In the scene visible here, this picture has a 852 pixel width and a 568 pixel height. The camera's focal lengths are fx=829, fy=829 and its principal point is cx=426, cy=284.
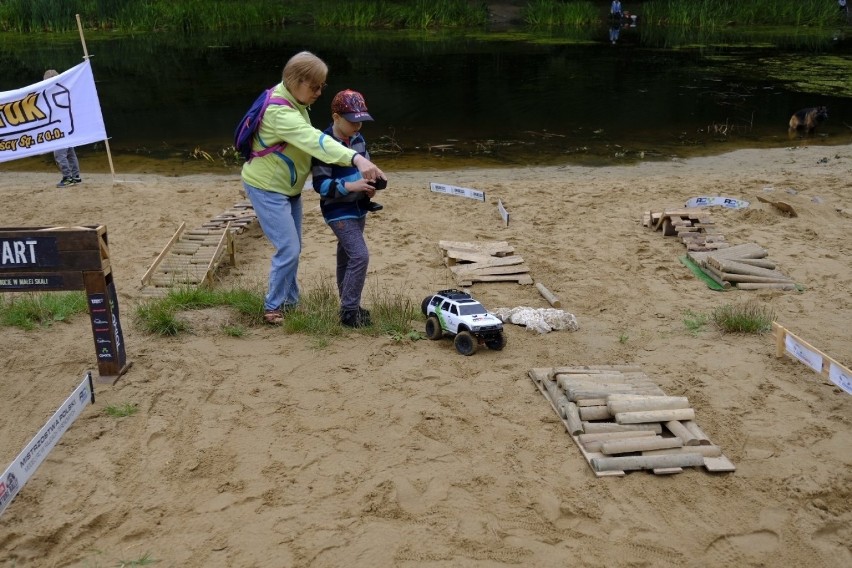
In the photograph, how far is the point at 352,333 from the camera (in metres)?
6.48

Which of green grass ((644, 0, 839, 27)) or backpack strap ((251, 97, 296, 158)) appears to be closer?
backpack strap ((251, 97, 296, 158))

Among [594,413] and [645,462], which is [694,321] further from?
[645,462]

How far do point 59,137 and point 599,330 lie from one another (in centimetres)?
796

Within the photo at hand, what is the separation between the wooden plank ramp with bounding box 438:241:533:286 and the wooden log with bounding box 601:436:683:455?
380 centimetres

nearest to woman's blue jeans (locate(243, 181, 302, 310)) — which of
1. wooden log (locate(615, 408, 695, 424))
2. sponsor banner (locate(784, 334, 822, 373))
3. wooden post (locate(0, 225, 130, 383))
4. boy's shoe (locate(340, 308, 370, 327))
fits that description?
boy's shoe (locate(340, 308, 370, 327))

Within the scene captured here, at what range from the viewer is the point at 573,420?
510cm

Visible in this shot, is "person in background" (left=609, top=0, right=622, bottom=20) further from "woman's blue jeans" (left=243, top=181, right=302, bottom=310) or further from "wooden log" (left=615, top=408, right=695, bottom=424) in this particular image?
"wooden log" (left=615, top=408, right=695, bottom=424)

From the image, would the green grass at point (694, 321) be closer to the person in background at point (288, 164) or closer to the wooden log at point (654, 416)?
the wooden log at point (654, 416)

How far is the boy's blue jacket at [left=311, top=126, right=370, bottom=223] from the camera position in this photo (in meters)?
6.13

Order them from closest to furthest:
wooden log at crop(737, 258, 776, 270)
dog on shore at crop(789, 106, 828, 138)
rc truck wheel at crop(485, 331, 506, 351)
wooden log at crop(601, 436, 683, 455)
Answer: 1. wooden log at crop(601, 436, 683, 455)
2. rc truck wheel at crop(485, 331, 506, 351)
3. wooden log at crop(737, 258, 776, 270)
4. dog on shore at crop(789, 106, 828, 138)

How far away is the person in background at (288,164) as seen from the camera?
5891mm

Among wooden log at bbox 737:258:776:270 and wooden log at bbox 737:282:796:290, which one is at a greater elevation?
wooden log at bbox 737:258:776:270

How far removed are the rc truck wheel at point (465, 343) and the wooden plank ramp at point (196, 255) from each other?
2978mm

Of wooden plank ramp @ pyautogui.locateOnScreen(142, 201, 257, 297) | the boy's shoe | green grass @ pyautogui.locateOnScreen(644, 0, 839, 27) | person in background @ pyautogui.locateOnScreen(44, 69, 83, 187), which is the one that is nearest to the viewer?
the boy's shoe
